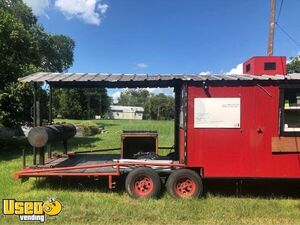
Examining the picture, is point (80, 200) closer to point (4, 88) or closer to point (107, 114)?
point (4, 88)

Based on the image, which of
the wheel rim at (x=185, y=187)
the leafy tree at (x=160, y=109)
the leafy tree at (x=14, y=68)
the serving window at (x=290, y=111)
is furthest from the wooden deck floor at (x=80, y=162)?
the leafy tree at (x=160, y=109)

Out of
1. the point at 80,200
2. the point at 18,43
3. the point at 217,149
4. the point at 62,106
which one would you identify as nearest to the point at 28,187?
the point at 80,200

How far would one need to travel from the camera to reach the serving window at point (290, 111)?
891 centimetres

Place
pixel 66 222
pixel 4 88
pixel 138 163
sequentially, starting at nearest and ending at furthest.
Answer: pixel 66 222, pixel 138 163, pixel 4 88

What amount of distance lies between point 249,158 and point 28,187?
5.34 m

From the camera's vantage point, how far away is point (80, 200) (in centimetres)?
858

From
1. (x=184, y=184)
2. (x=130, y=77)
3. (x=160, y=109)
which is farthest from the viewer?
(x=160, y=109)

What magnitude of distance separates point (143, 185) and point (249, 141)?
99.9 inches

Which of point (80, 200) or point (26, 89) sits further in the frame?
point (26, 89)

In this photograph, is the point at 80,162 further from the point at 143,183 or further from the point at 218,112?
the point at 218,112

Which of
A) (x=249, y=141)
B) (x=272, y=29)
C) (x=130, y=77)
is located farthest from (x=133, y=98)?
(x=249, y=141)

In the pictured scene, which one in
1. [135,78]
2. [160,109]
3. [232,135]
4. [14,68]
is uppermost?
[14,68]

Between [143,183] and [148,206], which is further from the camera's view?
[143,183]

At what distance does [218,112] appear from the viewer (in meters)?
8.99
